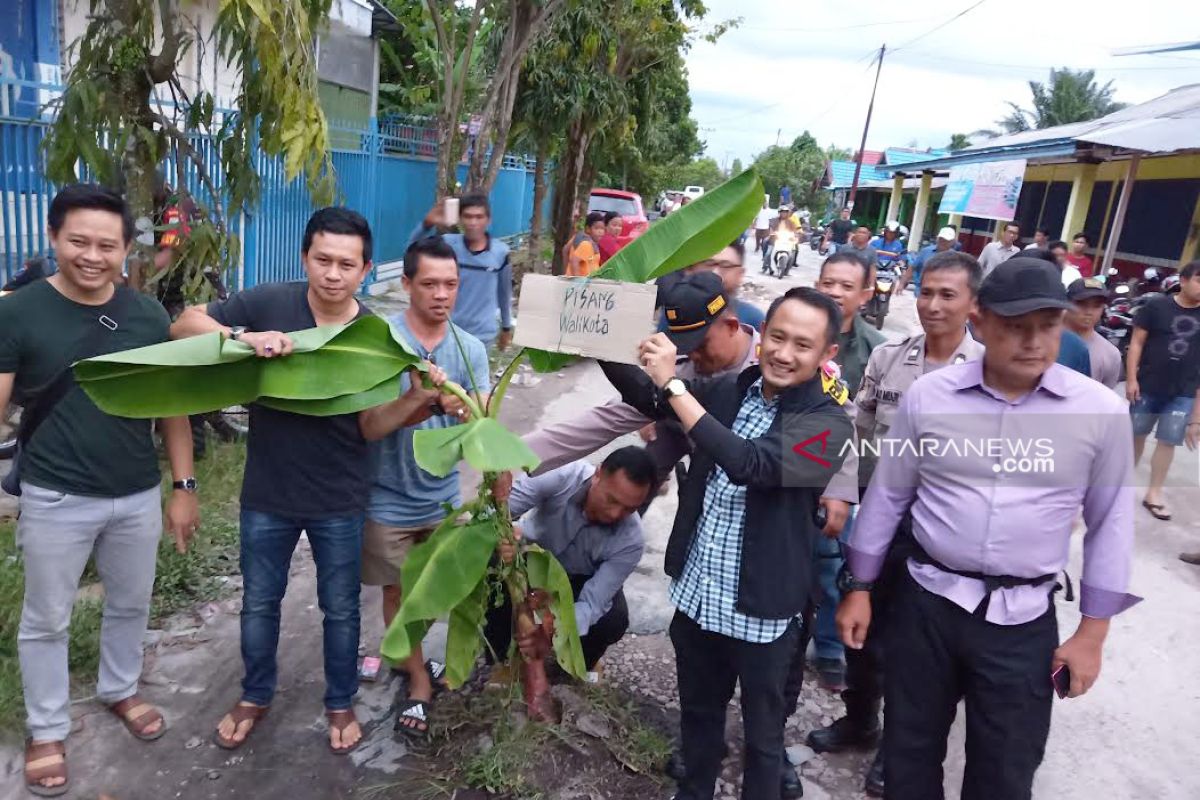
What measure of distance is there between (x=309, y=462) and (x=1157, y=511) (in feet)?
18.5

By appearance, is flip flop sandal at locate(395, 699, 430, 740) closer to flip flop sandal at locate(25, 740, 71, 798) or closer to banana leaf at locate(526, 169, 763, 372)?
flip flop sandal at locate(25, 740, 71, 798)

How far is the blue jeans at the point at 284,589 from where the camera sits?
106 inches

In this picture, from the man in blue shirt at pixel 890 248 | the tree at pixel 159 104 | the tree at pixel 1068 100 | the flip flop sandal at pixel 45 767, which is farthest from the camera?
the tree at pixel 1068 100

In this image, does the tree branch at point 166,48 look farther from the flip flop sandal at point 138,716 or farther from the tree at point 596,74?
the tree at point 596,74

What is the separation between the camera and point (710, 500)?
95.0 inches

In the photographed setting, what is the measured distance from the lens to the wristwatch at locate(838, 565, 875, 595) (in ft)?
7.93

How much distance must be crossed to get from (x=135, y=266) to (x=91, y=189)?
2065 mm

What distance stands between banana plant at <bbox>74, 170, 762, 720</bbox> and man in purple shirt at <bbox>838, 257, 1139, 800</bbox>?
0.77 m

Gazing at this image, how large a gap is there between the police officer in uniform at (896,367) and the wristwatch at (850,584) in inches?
17.6

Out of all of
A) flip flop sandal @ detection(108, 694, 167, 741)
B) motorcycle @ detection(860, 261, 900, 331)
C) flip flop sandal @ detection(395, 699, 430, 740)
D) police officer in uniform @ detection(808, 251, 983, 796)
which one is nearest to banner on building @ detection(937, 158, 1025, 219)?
motorcycle @ detection(860, 261, 900, 331)

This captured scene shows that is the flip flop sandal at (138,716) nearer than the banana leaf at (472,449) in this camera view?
No

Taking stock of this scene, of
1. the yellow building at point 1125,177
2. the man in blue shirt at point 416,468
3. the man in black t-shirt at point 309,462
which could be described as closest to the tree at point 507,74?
the yellow building at point 1125,177

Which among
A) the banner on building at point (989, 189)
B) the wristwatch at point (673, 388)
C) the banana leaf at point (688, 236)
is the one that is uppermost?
the banner on building at point (989, 189)

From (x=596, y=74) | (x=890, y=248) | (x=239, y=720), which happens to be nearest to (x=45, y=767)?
(x=239, y=720)
